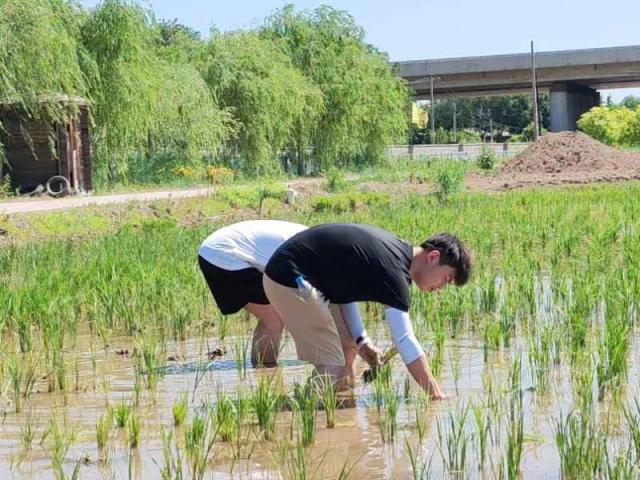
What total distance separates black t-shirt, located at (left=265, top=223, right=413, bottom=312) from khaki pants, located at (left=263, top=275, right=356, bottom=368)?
0.06 m

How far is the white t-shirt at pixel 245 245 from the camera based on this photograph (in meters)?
5.87

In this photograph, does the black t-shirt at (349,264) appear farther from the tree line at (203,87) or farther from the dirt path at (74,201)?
the tree line at (203,87)

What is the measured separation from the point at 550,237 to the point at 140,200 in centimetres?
Answer: 896

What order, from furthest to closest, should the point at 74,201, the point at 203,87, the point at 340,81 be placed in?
the point at 340,81 < the point at 203,87 < the point at 74,201

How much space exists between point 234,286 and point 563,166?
25245mm

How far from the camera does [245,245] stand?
235 inches

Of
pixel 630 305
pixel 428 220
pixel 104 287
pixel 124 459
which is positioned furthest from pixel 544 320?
pixel 428 220

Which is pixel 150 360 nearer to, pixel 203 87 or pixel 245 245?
pixel 245 245

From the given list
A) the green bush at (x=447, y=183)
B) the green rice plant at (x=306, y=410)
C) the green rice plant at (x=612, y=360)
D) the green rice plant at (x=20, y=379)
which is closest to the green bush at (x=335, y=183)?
the green bush at (x=447, y=183)

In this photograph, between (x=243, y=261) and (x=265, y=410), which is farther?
(x=243, y=261)

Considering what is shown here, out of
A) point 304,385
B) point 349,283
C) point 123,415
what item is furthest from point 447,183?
point 123,415

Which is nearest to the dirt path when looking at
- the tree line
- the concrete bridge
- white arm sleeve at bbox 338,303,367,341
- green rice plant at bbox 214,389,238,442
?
the tree line

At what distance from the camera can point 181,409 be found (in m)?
4.98

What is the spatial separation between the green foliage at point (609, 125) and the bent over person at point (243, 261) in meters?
47.8
